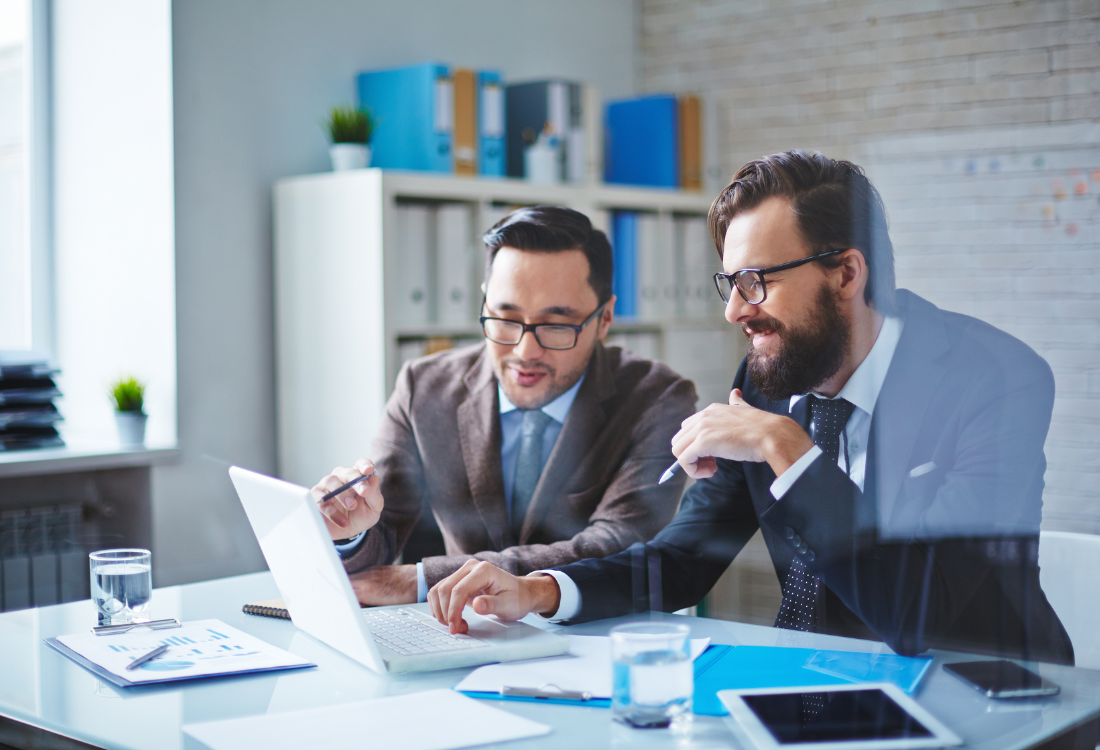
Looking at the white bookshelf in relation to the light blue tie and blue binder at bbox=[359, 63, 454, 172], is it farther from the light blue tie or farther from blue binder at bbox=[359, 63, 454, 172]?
the light blue tie

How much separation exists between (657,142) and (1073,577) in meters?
2.01

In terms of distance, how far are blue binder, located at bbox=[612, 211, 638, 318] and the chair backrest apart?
1.61m

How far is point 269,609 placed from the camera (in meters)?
1.27

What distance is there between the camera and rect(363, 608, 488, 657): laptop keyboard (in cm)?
108

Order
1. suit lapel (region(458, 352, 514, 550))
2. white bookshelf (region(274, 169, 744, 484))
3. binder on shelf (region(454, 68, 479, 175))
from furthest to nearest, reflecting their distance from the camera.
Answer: binder on shelf (region(454, 68, 479, 175))
white bookshelf (region(274, 169, 744, 484))
suit lapel (region(458, 352, 514, 550))

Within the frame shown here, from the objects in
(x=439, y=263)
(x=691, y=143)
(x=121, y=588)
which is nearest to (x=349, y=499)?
(x=121, y=588)

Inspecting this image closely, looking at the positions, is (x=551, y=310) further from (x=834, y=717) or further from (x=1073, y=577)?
(x=834, y=717)

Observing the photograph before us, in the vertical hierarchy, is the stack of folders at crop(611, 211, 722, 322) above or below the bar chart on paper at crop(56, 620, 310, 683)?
above

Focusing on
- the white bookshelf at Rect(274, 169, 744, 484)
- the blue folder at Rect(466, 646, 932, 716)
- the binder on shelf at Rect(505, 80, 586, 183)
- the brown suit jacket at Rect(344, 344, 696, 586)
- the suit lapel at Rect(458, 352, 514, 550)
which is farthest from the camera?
the binder on shelf at Rect(505, 80, 586, 183)

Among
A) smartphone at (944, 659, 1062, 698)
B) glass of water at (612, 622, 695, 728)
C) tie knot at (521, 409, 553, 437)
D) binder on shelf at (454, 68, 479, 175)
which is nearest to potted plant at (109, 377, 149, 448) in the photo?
binder on shelf at (454, 68, 479, 175)

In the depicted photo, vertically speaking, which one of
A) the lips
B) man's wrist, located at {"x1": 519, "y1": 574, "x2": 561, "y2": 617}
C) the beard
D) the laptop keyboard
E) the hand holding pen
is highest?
the beard

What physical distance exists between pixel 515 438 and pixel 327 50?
1.30 metres

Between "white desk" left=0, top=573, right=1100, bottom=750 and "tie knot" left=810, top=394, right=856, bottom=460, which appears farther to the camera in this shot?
"tie knot" left=810, top=394, right=856, bottom=460

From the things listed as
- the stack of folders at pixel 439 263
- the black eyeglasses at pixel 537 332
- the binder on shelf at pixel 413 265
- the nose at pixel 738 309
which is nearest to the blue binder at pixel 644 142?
the stack of folders at pixel 439 263
